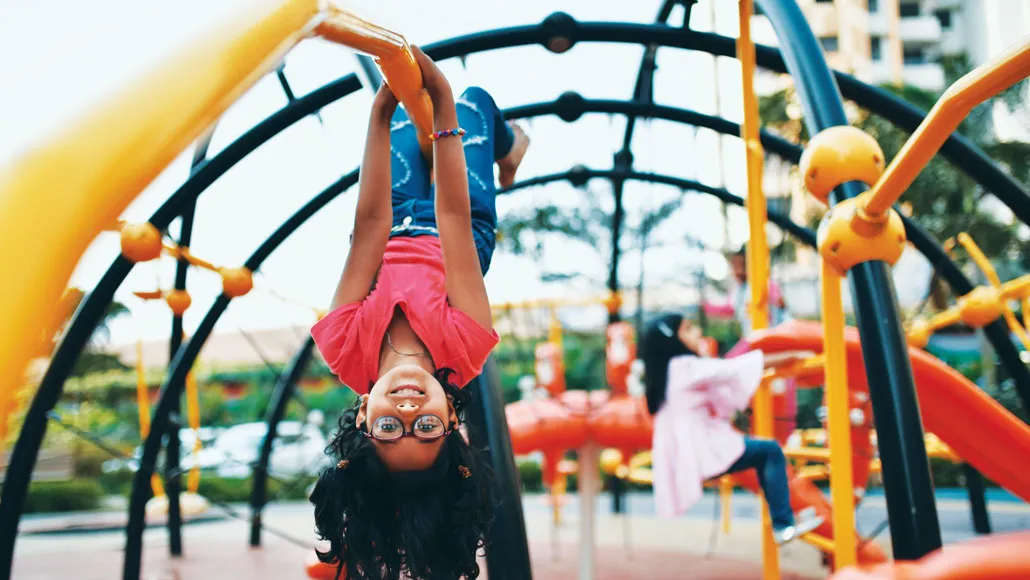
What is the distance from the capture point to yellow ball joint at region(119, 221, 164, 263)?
142 inches

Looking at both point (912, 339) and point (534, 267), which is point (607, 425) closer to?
point (912, 339)

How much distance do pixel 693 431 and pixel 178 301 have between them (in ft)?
9.36

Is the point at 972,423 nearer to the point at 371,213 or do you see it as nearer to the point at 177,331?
the point at 371,213

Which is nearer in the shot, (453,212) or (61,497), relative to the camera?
(453,212)

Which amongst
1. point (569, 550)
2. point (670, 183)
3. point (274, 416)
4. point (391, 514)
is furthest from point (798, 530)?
point (274, 416)

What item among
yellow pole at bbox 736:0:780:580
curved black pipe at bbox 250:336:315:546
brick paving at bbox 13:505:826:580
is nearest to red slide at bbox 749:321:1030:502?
yellow pole at bbox 736:0:780:580

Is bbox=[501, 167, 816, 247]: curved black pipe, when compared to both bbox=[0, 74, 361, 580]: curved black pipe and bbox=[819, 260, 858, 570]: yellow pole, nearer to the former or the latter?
bbox=[0, 74, 361, 580]: curved black pipe

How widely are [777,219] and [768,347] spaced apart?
3.00 meters

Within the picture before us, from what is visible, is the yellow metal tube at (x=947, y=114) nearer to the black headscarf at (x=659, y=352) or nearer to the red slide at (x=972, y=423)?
the red slide at (x=972, y=423)

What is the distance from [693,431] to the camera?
4230mm

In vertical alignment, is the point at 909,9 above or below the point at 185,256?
above

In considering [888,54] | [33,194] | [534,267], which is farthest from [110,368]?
[888,54]

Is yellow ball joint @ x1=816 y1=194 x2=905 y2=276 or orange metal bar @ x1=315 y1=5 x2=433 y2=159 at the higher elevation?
orange metal bar @ x1=315 y1=5 x2=433 y2=159

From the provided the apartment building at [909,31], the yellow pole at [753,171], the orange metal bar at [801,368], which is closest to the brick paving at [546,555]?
the orange metal bar at [801,368]
